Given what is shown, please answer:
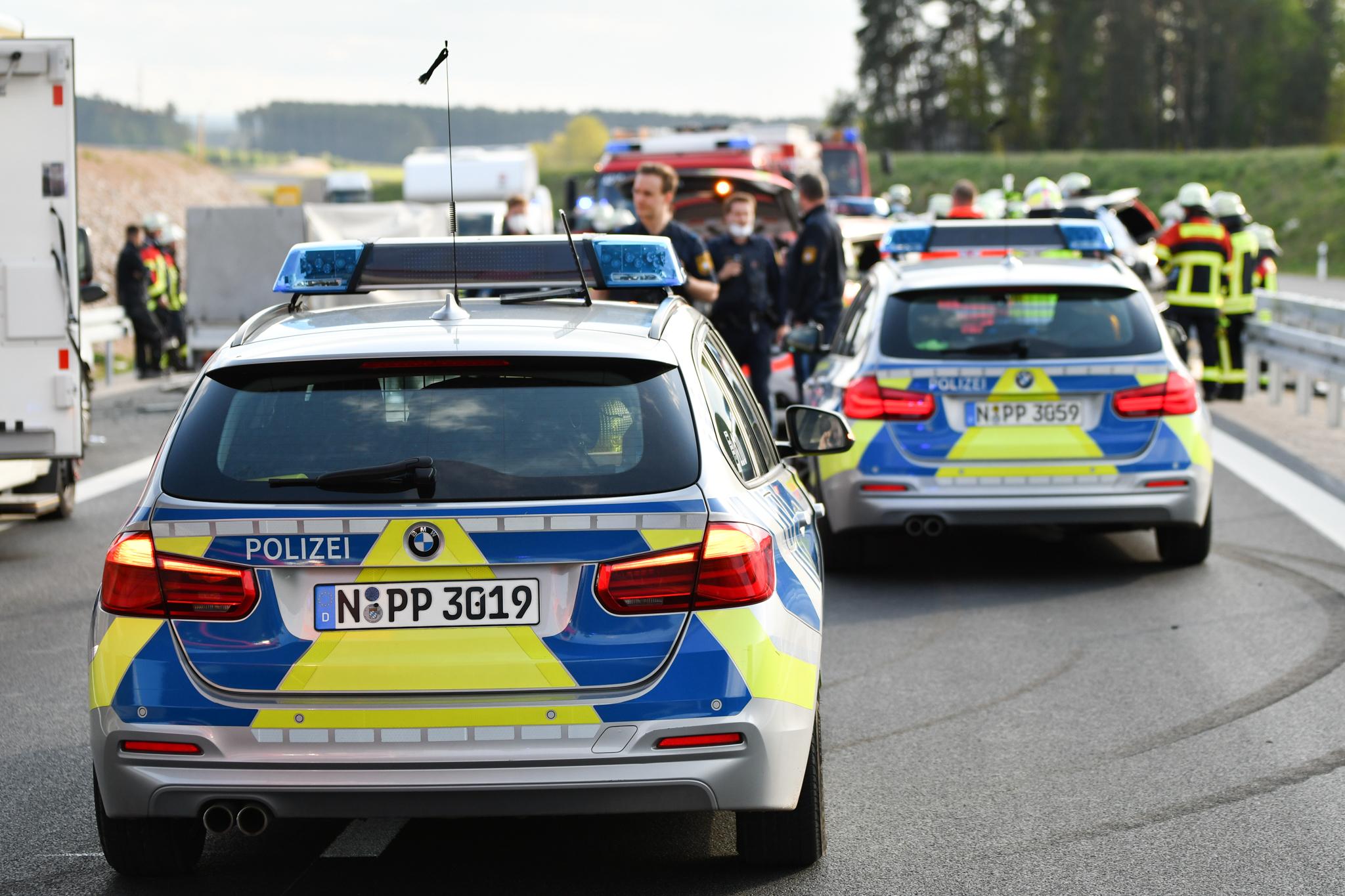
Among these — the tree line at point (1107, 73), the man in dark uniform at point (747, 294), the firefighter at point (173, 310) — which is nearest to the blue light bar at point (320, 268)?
the man in dark uniform at point (747, 294)

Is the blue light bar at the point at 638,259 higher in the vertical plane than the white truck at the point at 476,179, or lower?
lower

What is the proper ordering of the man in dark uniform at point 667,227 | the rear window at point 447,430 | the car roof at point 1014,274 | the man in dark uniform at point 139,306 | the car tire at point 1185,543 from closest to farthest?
the rear window at point 447,430 < the car roof at point 1014,274 < the car tire at point 1185,543 < the man in dark uniform at point 667,227 < the man in dark uniform at point 139,306

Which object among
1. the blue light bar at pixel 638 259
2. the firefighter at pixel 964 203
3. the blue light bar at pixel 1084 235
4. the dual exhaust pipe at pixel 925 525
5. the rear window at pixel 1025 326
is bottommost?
the dual exhaust pipe at pixel 925 525

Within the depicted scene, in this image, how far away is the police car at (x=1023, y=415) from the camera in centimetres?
880

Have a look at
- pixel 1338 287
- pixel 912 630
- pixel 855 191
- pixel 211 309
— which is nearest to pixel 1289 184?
pixel 1338 287

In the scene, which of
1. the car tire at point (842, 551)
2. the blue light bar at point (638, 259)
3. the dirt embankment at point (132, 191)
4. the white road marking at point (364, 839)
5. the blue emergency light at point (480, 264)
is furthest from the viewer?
the dirt embankment at point (132, 191)

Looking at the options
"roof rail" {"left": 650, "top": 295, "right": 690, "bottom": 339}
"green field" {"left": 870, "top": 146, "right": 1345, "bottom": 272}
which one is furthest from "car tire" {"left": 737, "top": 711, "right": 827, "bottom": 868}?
"green field" {"left": 870, "top": 146, "right": 1345, "bottom": 272}

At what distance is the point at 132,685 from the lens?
4117 millimetres

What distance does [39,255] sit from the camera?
33.9 feet

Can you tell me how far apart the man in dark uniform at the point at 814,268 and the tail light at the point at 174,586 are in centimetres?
959

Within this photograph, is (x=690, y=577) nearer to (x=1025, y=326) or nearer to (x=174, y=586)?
(x=174, y=586)

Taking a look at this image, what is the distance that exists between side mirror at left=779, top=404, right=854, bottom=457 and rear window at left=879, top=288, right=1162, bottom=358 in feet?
9.87

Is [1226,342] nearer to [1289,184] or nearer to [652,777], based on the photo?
[652,777]

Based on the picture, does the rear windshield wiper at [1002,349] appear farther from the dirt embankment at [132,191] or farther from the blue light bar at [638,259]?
the dirt embankment at [132,191]
